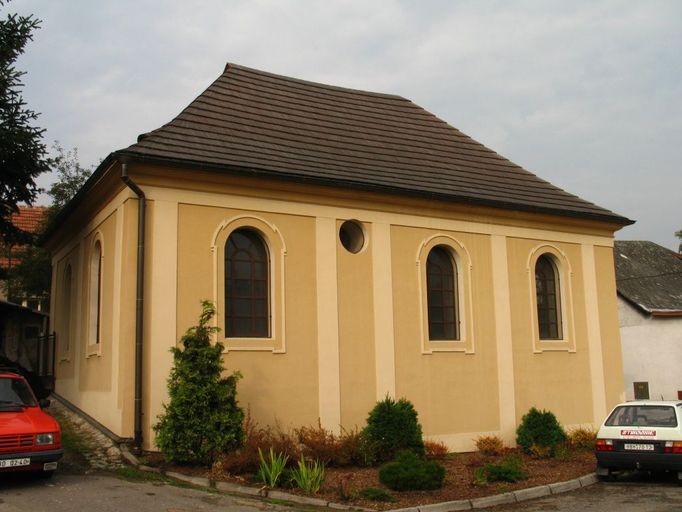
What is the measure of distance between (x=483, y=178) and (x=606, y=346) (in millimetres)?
5524

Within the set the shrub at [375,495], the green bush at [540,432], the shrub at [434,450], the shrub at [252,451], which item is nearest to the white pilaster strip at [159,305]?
Result: the shrub at [252,451]

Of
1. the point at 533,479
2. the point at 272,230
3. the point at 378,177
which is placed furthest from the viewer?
the point at 378,177

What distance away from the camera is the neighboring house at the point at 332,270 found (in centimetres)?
1419

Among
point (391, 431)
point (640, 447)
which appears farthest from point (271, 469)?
point (640, 447)

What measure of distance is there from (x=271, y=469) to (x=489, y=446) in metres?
6.72

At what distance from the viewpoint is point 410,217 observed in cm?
1716

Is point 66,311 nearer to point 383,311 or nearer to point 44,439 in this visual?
point 383,311

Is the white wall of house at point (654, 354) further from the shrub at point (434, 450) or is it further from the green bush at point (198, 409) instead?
the green bush at point (198, 409)

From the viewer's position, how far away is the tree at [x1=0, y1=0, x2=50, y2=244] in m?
15.2

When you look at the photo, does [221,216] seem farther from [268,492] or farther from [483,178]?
[483,178]

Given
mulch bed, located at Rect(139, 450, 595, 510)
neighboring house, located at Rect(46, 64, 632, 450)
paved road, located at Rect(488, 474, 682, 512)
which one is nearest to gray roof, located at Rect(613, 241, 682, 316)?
Answer: neighboring house, located at Rect(46, 64, 632, 450)

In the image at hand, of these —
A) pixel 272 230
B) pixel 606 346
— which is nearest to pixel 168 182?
pixel 272 230

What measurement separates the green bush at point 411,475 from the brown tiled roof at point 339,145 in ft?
20.8

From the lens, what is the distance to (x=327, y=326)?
613 inches
